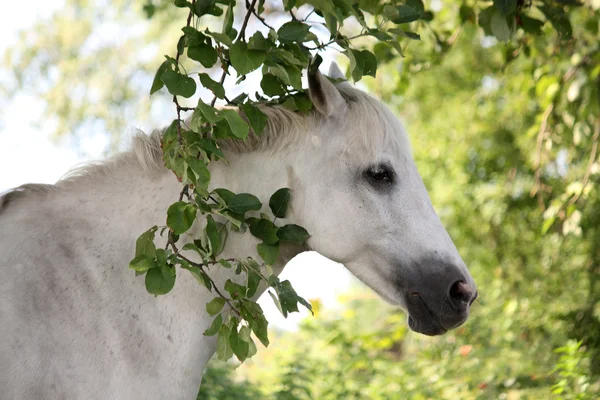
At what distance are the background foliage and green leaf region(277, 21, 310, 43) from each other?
1.01 m

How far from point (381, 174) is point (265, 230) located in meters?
0.44

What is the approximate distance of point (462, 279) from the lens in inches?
81.5

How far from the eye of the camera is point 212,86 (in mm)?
1825

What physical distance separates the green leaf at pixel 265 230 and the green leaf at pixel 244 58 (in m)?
0.47

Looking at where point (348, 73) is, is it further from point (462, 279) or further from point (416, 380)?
point (416, 380)

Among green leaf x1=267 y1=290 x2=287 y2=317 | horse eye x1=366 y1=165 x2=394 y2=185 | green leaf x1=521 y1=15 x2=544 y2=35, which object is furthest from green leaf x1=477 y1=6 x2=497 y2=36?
green leaf x1=267 y1=290 x2=287 y2=317

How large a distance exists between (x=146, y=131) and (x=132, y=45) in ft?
29.7

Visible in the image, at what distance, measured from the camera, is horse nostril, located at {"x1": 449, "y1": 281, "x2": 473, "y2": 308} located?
207 cm

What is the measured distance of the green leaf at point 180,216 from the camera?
1.81 meters

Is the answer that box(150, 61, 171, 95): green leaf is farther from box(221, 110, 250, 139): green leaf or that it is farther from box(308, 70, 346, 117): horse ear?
box(308, 70, 346, 117): horse ear

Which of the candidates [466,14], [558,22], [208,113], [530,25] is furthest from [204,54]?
[466,14]

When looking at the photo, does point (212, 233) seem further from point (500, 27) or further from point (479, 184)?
point (479, 184)

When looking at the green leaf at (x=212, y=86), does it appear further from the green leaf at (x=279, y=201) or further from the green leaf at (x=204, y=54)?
the green leaf at (x=279, y=201)

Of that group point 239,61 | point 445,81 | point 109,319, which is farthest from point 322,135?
point 445,81
